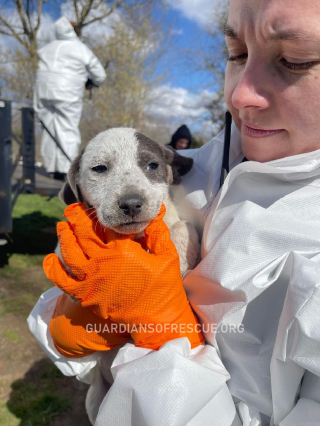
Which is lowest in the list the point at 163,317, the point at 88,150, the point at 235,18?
the point at 163,317

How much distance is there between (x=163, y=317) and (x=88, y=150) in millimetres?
1130

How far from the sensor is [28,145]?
5133 millimetres

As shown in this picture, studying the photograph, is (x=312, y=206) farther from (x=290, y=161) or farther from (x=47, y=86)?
(x=47, y=86)

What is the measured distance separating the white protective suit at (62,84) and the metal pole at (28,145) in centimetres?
128

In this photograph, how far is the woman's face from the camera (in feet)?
3.70

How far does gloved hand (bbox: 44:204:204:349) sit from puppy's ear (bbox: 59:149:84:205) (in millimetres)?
654

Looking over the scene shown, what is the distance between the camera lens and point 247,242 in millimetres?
1273

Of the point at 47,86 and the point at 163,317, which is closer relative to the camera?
the point at 163,317

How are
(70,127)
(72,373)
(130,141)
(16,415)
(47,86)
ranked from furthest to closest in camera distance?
(70,127) < (47,86) < (16,415) < (130,141) < (72,373)

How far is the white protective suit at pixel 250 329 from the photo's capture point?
3.68ft

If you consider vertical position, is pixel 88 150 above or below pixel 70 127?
above

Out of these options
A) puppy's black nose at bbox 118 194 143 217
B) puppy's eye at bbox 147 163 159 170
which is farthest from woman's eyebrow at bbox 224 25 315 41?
puppy's eye at bbox 147 163 159 170

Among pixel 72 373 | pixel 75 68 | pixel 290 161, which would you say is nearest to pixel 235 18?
pixel 290 161

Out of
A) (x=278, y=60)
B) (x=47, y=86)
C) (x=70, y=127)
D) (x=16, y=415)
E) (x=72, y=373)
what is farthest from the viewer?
(x=70, y=127)
